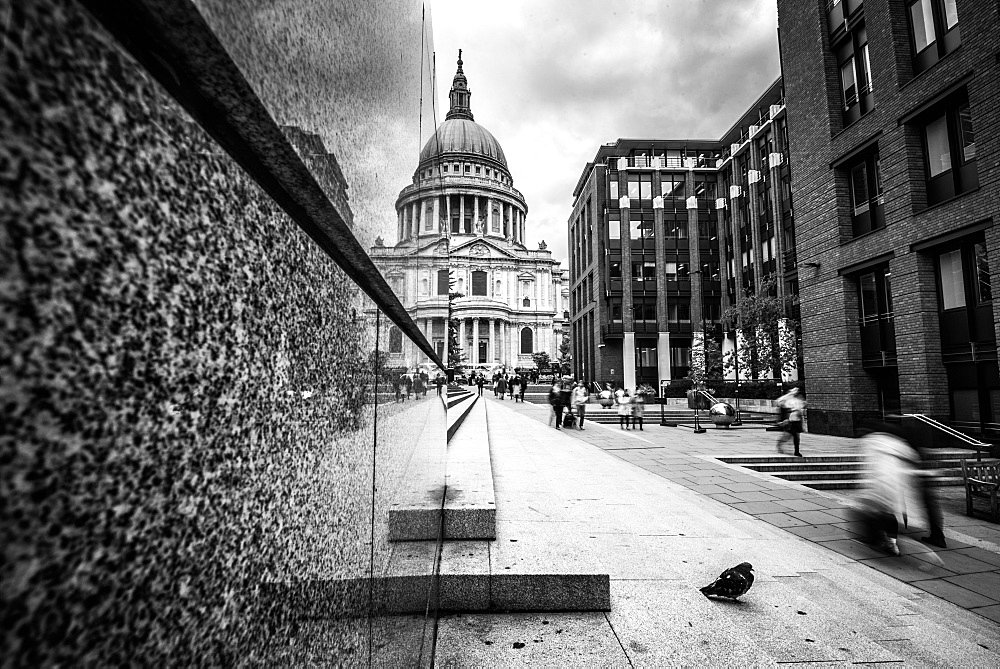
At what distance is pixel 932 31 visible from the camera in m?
14.5

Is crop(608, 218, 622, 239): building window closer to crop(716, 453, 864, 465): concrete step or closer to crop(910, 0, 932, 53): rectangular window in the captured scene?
crop(910, 0, 932, 53): rectangular window

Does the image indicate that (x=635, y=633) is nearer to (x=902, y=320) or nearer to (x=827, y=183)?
(x=902, y=320)

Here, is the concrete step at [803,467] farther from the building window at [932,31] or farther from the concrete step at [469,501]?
the building window at [932,31]

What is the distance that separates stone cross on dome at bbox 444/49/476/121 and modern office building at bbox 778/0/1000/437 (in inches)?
3317

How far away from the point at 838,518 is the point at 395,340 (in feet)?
25.1

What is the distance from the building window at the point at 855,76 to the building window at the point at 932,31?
132cm

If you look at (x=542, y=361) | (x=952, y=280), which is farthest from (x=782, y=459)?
(x=542, y=361)

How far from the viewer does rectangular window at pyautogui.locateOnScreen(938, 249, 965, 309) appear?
45.6ft

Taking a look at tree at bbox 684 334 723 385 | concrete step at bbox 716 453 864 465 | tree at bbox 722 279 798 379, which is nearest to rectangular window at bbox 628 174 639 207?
tree at bbox 684 334 723 385

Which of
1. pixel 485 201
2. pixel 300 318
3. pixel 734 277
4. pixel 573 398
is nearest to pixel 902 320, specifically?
pixel 573 398

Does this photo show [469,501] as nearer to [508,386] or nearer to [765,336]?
[765,336]

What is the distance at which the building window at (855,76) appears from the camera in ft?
54.3

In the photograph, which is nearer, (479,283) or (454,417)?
(454,417)

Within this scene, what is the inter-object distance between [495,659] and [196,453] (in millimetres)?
3159
